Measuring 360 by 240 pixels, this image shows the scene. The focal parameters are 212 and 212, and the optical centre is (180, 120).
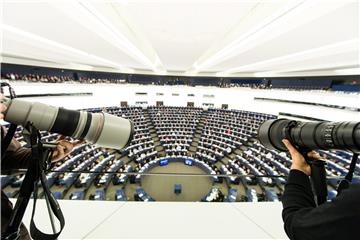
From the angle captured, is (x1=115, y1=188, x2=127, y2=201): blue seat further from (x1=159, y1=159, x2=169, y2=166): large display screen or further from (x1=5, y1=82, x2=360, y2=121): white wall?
(x1=5, y1=82, x2=360, y2=121): white wall

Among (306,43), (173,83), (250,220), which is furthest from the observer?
(173,83)

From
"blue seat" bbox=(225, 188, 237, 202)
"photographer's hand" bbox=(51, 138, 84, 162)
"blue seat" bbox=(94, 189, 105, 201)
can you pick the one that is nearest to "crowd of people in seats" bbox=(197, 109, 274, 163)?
"blue seat" bbox=(225, 188, 237, 202)

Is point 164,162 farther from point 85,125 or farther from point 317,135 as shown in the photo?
point 317,135

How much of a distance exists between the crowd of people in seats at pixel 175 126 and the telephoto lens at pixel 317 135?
37.7 feet

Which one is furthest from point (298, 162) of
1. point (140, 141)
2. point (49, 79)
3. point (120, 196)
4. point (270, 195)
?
point (49, 79)

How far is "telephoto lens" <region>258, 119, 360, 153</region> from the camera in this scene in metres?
0.85

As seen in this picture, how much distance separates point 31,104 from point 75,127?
198 millimetres

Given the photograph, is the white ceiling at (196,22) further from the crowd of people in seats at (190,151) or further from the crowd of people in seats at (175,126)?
the crowd of people in seats at (175,126)

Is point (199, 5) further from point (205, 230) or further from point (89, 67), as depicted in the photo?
point (89, 67)

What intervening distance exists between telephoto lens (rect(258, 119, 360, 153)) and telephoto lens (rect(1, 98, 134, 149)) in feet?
2.50

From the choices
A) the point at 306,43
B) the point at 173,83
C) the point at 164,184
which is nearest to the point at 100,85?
the point at 173,83

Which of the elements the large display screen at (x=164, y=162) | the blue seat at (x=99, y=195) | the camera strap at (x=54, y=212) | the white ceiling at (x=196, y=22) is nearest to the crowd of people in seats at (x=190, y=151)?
the large display screen at (x=164, y=162)

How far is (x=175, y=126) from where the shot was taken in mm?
16797

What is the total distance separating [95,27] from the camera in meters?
4.72
